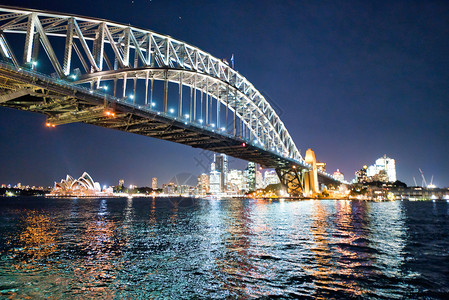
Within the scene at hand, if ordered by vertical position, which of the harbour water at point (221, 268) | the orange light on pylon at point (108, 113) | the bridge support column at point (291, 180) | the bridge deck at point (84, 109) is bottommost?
the harbour water at point (221, 268)

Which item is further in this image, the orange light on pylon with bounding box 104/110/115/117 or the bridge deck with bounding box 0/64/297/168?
the orange light on pylon with bounding box 104/110/115/117

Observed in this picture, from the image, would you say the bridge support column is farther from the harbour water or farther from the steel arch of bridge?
the harbour water

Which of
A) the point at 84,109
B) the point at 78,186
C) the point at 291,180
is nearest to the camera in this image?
the point at 84,109

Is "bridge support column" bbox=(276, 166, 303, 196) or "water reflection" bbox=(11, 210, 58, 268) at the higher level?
"bridge support column" bbox=(276, 166, 303, 196)

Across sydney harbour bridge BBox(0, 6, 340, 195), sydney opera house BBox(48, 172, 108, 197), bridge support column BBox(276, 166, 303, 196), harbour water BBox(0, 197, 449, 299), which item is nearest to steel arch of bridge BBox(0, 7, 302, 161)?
sydney harbour bridge BBox(0, 6, 340, 195)

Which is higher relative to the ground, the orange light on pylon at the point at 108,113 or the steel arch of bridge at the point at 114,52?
the steel arch of bridge at the point at 114,52

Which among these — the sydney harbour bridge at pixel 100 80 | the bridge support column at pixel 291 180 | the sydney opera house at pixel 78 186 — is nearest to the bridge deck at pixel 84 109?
the sydney harbour bridge at pixel 100 80

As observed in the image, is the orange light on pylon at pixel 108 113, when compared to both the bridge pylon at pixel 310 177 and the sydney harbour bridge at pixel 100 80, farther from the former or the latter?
the bridge pylon at pixel 310 177

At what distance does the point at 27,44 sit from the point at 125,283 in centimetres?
2416

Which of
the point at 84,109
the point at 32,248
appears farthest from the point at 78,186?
the point at 32,248

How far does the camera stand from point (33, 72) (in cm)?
2303

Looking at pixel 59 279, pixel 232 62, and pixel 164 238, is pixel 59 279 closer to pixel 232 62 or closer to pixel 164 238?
pixel 164 238

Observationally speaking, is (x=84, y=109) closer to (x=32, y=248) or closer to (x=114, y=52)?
(x=114, y=52)

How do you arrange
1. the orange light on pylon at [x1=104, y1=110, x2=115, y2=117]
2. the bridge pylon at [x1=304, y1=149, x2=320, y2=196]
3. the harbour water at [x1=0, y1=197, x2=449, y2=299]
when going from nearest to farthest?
the harbour water at [x1=0, y1=197, x2=449, y2=299] → the orange light on pylon at [x1=104, y1=110, x2=115, y2=117] → the bridge pylon at [x1=304, y1=149, x2=320, y2=196]
